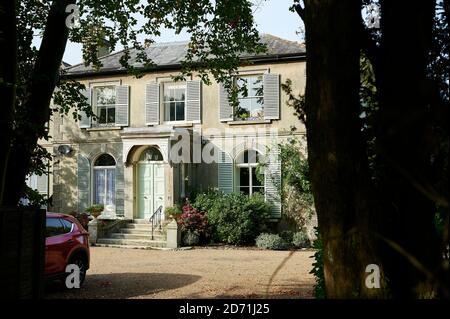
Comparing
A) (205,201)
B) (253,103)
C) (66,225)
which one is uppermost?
(253,103)

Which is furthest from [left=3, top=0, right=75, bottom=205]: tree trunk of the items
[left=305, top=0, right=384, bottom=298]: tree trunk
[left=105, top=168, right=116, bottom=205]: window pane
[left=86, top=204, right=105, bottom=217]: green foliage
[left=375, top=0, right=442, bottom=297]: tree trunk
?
[left=105, top=168, right=116, bottom=205]: window pane

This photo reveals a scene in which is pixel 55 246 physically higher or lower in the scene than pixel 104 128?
lower

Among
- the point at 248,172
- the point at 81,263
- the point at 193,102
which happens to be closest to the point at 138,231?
the point at 248,172

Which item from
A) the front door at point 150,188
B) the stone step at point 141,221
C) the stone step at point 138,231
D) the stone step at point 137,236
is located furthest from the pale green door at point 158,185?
the stone step at point 137,236

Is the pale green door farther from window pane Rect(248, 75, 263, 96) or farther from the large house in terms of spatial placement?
window pane Rect(248, 75, 263, 96)

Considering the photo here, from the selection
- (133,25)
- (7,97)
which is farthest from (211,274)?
(7,97)

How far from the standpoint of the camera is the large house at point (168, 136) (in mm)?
18828

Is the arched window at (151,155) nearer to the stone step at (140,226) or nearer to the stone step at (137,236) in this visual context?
the stone step at (140,226)

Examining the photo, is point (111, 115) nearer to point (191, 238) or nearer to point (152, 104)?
point (152, 104)

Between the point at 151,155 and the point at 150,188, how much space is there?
4.45ft

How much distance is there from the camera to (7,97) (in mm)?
5648

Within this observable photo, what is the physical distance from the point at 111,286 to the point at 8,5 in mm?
6265

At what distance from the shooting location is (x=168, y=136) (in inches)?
744
